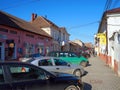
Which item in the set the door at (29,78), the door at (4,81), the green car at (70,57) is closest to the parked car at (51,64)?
the door at (29,78)

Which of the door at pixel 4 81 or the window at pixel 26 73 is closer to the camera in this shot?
the door at pixel 4 81

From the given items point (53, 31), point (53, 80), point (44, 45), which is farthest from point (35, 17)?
point (53, 80)

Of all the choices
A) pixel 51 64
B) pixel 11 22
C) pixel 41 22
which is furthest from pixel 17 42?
pixel 41 22

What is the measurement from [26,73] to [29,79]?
270 mm

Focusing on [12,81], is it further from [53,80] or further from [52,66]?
[52,66]

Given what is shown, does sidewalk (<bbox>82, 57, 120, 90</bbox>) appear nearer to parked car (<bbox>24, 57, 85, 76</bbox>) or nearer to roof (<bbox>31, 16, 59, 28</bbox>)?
parked car (<bbox>24, 57, 85, 76</bbox>)

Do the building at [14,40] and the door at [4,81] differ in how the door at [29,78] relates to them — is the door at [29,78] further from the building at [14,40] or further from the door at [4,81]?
the building at [14,40]

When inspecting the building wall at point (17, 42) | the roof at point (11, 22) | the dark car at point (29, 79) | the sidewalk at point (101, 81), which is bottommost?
the sidewalk at point (101, 81)

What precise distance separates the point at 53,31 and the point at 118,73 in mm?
32715

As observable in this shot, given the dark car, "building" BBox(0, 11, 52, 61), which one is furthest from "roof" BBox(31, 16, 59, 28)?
the dark car

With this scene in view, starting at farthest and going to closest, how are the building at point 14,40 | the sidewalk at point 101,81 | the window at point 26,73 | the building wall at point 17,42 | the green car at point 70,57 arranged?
1. the building wall at point 17,42
2. the building at point 14,40
3. the green car at point 70,57
4. the sidewalk at point 101,81
5. the window at point 26,73

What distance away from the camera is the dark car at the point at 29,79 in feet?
19.9

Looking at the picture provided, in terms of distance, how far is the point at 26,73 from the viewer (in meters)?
6.81

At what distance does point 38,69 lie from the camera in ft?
22.6
